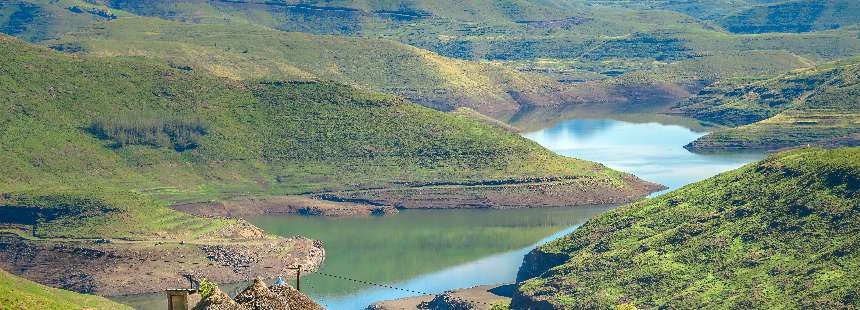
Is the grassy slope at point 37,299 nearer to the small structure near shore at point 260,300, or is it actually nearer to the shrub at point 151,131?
the small structure near shore at point 260,300

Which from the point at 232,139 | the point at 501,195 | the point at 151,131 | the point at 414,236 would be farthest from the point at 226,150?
the point at 414,236

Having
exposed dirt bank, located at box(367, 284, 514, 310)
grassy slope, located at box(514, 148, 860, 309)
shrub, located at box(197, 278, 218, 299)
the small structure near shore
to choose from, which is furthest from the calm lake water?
the small structure near shore

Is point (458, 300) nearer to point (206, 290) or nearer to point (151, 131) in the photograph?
point (206, 290)

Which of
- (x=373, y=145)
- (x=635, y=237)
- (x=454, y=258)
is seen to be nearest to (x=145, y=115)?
(x=373, y=145)

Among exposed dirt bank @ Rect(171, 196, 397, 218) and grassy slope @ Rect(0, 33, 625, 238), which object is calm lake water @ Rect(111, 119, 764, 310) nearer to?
exposed dirt bank @ Rect(171, 196, 397, 218)

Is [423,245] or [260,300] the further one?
[423,245]

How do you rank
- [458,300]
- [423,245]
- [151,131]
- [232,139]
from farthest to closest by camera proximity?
1. [232,139]
2. [151,131]
3. [423,245]
4. [458,300]
